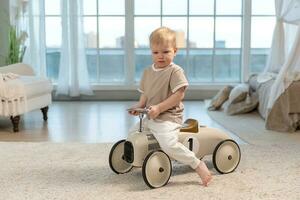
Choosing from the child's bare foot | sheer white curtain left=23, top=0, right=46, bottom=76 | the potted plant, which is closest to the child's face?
the child's bare foot

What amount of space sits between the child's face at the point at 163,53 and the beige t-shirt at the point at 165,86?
34mm

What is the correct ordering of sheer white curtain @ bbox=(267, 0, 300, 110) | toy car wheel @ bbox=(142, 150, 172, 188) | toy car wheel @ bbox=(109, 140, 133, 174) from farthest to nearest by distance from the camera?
sheer white curtain @ bbox=(267, 0, 300, 110) → toy car wheel @ bbox=(109, 140, 133, 174) → toy car wheel @ bbox=(142, 150, 172, 188)

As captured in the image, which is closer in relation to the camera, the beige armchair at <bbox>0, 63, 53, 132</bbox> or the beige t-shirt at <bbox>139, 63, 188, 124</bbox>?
the beige t-shirt at <bbox>139, 63, 188, 124</bbox>

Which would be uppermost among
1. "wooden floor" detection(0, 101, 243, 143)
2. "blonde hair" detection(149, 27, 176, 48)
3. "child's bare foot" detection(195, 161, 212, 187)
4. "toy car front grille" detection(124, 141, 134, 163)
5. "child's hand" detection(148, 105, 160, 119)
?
"blonde hair" detection(149, 27, 176, 48)

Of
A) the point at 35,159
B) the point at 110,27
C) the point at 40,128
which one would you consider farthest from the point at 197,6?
the point at 35,159

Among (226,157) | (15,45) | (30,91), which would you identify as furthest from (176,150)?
(15,45)

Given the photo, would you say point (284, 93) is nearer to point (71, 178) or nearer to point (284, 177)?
point (284, 177)

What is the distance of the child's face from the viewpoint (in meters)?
2.41

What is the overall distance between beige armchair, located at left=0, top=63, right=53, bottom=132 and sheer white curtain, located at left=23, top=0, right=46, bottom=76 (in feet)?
3.35

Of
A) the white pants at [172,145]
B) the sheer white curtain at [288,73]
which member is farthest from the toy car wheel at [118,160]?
the sheer white curtain at [288,73]

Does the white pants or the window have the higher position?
the window

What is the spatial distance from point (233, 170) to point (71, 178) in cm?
86

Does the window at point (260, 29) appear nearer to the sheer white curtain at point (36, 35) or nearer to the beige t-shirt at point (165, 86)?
the sheer white curtain at point (36, 35)

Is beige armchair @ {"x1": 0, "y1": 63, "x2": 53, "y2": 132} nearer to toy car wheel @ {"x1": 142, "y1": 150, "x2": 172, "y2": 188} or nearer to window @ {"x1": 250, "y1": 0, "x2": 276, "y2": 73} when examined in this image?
toy car wheel @ {"x1": 142, "y1": 150, "x2": 172, "y2": 188}
